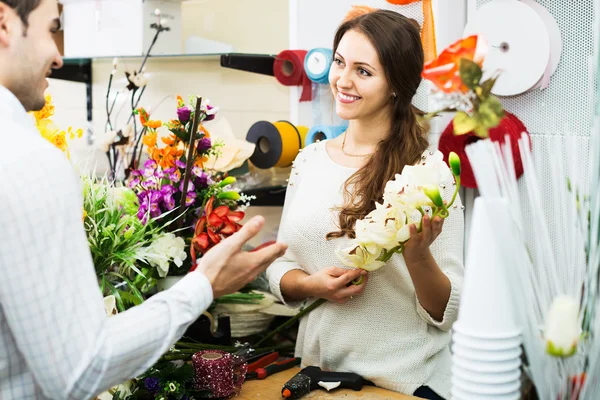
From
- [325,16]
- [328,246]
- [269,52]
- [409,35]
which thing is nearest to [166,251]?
[328,246]

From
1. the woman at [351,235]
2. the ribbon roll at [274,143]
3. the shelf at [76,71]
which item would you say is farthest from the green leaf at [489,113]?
the shelf at [76,71]

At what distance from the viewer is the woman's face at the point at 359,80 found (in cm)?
175

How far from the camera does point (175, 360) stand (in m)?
1.60

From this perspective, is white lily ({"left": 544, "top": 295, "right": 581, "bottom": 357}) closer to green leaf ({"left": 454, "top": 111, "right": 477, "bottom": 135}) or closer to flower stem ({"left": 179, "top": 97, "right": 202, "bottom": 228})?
green leaf ({"left": 454, "top": 111, "right": 477, "bottom": 135})

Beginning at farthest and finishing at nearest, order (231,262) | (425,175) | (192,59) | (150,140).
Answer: (192,59) → (150,140) → (425,175) → (231,262)

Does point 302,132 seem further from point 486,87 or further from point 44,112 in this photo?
point 486,87

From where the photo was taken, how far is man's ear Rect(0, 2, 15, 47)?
933 mm

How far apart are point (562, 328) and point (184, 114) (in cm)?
121

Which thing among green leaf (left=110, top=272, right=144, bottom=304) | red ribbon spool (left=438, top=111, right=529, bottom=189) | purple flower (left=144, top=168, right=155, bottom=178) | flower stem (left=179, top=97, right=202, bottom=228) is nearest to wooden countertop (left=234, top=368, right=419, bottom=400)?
green leaf (left=110, top=272, right=144, bottom=304)

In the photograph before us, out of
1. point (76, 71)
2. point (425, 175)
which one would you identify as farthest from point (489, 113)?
point (76, 71)

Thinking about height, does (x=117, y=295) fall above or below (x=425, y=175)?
below

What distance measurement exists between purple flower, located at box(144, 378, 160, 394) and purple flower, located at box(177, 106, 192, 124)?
65 centimetres

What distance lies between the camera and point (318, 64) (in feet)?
7.14

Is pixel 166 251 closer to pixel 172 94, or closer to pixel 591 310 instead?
pixel 591 310
